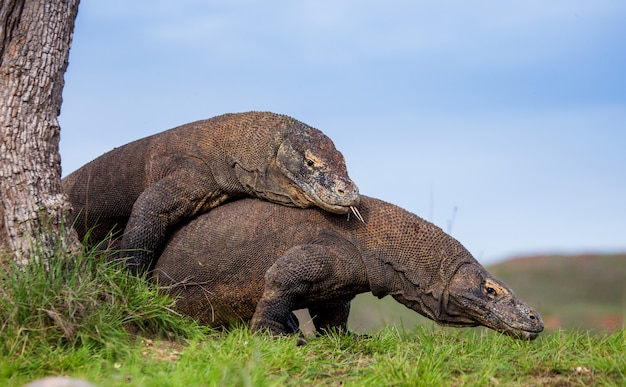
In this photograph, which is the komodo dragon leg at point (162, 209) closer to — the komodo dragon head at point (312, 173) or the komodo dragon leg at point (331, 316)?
the komodo dragon head at point (312, 173)

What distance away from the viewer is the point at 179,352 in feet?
20.9

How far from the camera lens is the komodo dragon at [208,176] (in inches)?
303

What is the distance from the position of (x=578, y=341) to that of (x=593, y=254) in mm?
21308

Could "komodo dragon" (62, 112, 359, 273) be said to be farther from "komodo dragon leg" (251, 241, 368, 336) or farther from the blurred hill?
the blurred hill

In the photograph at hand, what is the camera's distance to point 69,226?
23.7ft

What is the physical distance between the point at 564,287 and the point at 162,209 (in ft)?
62.0

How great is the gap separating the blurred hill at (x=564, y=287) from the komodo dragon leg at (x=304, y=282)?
11.5 m

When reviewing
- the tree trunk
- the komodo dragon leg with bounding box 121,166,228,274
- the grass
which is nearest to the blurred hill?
the komodo dragon leg with bounding box 121,166,228,274

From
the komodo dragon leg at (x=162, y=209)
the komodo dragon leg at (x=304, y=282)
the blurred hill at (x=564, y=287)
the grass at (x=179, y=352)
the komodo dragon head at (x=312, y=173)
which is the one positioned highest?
the komodo dragon head at (x=312, y=173)

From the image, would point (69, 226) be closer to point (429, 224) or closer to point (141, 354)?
point (141, 354)

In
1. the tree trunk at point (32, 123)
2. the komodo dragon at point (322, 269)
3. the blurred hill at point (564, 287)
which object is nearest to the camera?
the tree trunk at point (32, 123)

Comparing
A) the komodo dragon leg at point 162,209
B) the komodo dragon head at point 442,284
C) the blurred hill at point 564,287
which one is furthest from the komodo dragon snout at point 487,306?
the blurred hill at point 564,287

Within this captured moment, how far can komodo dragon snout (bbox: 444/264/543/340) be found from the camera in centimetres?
752

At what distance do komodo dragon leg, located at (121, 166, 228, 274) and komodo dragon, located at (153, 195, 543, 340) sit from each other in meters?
0.18
